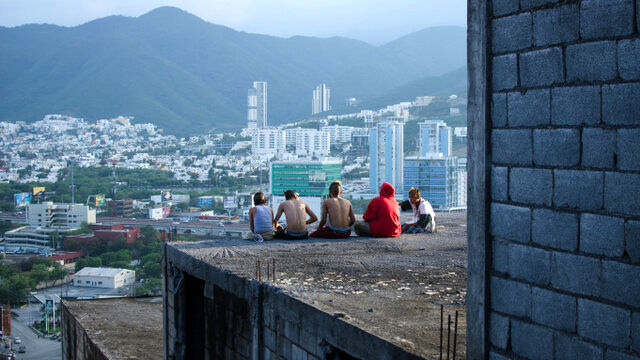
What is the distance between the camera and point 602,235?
3.09m

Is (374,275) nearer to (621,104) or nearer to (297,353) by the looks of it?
(297,353)

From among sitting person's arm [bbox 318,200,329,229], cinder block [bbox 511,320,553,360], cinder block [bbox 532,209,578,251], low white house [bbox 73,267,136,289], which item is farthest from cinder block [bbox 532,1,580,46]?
low white house [bbox 73,267,136,289]

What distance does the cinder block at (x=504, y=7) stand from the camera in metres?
3.56

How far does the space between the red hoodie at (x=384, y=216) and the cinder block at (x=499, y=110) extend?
455 centimetres

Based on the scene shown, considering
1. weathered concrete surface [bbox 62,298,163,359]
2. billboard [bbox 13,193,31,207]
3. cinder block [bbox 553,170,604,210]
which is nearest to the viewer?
cinder block [bbox 553,170,604,210]

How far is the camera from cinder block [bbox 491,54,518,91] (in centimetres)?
356

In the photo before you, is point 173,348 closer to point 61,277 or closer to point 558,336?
point 558,336

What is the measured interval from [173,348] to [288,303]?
9.94ft

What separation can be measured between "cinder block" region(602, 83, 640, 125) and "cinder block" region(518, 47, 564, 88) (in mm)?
270

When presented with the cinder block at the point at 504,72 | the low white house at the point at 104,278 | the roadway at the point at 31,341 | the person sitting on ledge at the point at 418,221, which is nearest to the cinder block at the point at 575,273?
the cinder block at the point at 504,72

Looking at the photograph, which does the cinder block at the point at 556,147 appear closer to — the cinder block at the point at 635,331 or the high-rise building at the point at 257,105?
the cinder block at the point at 635,331

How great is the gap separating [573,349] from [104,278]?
144ft

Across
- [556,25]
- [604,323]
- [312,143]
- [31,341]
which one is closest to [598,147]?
[556,25]

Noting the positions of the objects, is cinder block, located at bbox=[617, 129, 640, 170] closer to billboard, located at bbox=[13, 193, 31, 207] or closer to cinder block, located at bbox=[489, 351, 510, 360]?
cinder block, located at bbox=[489, 351, 510, 360]
